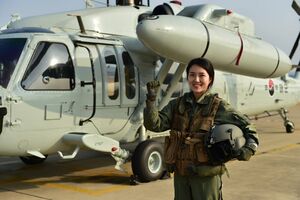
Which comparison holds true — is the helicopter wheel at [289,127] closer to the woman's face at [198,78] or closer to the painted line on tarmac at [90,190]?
the painted line on tarmac at [90,190]

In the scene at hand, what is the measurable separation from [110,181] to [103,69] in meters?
1.78

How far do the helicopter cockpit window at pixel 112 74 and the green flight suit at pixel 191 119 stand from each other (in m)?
3.81

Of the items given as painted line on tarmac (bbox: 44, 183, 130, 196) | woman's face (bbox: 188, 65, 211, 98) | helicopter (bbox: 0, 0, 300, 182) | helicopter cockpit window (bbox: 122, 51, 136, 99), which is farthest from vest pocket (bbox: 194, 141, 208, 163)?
helicopter cockpit window (bbox: 122, 51, 136, 99)

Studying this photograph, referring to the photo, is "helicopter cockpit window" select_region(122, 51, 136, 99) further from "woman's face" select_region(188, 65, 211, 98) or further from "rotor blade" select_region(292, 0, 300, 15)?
"rotor blade" select_region(292, 0, 300, 15)

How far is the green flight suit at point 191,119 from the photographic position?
2971 mm

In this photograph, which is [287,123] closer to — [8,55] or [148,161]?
[148,161]

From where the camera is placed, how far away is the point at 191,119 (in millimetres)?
3066

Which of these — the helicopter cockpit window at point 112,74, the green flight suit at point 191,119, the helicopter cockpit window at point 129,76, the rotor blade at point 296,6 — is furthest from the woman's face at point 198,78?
the rotor blade at point 296,6

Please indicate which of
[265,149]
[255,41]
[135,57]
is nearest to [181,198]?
[135,57]

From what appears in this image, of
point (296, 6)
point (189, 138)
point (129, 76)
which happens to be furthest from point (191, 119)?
point (296, 6)

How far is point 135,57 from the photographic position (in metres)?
7.46

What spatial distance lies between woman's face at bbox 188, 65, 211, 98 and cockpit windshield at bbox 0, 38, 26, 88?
135 inches

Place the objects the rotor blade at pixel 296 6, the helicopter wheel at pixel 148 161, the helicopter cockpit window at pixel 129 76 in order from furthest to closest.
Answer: the rotor blade at pixel 296 6 < the helicopter cockpit window at pixel 129 76 < the helicopter wheel at pixel 148 161

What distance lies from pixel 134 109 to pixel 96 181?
134cm
